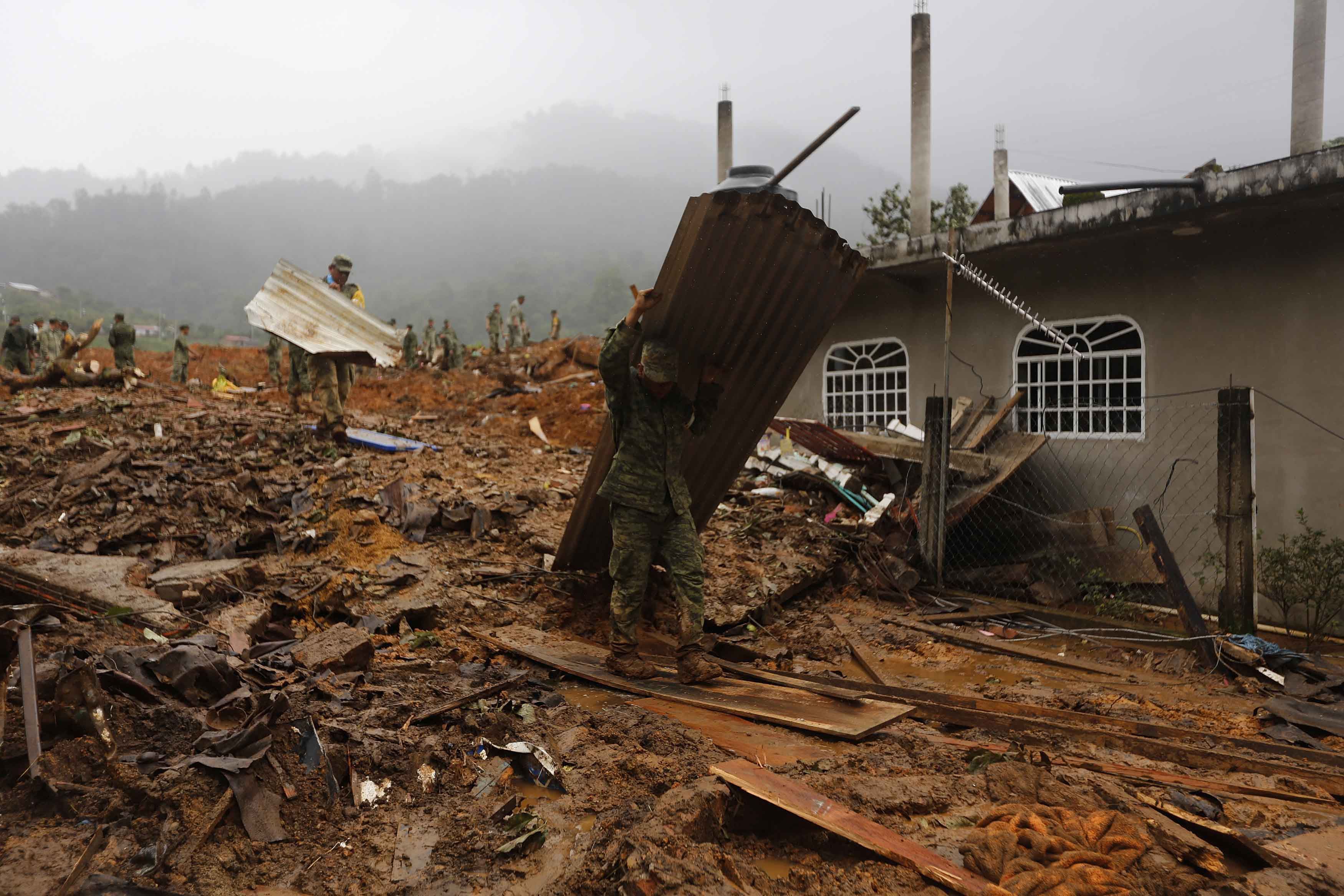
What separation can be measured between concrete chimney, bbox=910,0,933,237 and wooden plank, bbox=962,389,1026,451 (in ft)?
12.1

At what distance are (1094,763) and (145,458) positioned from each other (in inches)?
328

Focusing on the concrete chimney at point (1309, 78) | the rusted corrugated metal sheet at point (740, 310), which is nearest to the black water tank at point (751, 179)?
the rusted corrugated metal sheet at point (740, 310)

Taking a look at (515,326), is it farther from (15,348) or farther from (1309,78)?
(1309,78)

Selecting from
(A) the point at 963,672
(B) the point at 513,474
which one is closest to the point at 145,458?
(B) the point at 513,474

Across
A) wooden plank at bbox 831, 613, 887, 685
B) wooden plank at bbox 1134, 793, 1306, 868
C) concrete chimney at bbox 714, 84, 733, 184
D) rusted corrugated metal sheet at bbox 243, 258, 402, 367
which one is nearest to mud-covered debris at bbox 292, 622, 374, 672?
wooden plank at bbox 831, 613, 887, 685

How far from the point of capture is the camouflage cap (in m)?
4.04

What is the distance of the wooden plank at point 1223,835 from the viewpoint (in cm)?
206

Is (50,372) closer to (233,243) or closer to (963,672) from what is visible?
(963,672)

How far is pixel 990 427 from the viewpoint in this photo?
7520mm

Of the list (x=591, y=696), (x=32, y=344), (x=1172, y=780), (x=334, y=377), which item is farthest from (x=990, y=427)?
(x=32, y=344)

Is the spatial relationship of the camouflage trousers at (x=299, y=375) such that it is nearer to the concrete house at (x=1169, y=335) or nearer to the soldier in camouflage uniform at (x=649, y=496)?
the soldier in camouflage uniform at (x=649, y=496)

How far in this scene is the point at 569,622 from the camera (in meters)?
5.22

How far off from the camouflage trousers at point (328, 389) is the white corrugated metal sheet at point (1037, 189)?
9253 millimetres

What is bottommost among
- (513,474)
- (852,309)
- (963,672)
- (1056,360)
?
(963,672)
